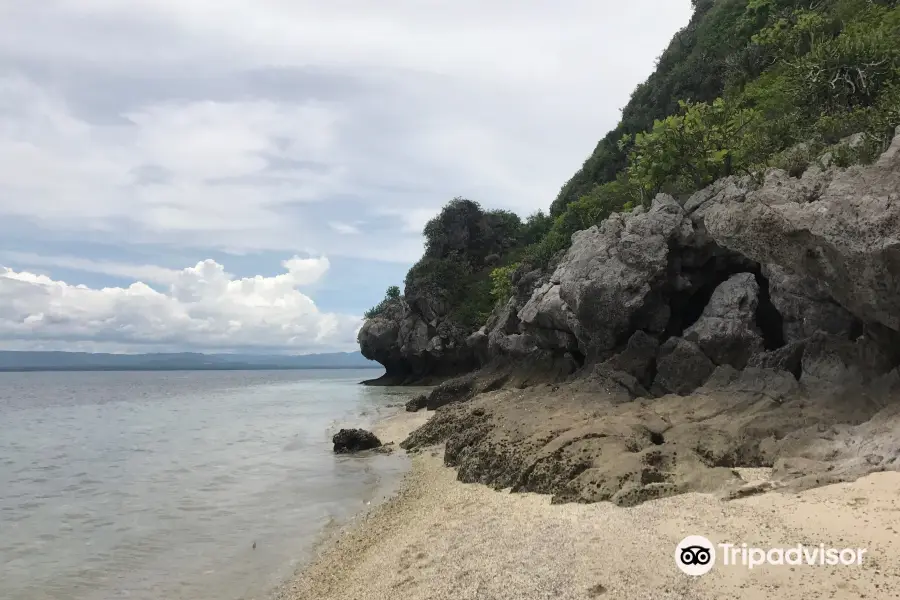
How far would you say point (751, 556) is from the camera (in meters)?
5.61

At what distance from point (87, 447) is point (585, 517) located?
896 inches

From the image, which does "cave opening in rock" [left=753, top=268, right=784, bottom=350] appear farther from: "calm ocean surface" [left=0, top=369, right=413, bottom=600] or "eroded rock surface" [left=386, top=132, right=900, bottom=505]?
"calm ocean surface" [left=0, top=369, right=413, bottom=600]

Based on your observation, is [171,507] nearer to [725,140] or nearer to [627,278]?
[627,278]

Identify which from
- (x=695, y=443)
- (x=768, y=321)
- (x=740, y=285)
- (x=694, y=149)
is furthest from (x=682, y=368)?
(x=694, y=149)

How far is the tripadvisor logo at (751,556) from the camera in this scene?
5266 millimetres

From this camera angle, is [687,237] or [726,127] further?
[726,127]

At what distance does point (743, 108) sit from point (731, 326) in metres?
15.6

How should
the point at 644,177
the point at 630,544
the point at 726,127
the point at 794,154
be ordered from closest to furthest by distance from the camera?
the point at 630,544
the point at 794,154
the point at 726,127
the point at 644,177

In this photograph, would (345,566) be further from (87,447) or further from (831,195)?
(87,447)

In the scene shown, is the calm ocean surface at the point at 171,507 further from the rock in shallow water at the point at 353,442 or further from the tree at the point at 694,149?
the tree at the point at 694,149

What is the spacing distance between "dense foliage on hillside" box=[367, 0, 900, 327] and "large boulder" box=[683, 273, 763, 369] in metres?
3.23

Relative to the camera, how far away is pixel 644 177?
21312mm

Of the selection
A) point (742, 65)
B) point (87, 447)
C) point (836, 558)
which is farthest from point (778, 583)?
point (742, 65)

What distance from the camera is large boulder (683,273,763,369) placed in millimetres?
14344
